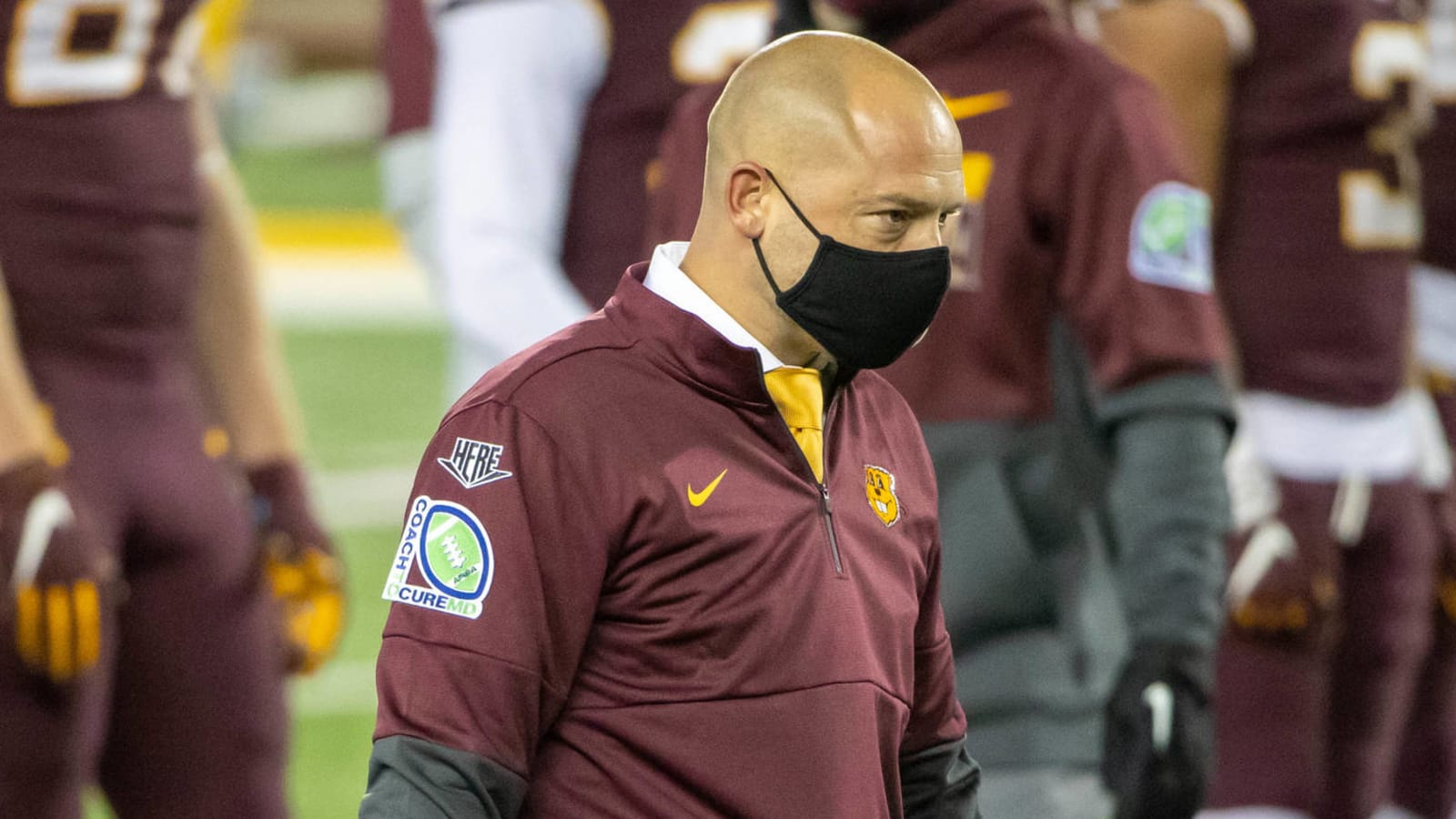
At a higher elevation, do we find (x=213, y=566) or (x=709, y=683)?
(x=709, y=683)

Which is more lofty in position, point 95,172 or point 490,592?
point 95,172

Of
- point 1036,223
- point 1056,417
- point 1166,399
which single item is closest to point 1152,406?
point 1166,399

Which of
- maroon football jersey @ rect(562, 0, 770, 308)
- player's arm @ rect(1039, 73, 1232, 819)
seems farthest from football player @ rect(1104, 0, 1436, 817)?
player's arm @ rect(1039, 73, 1232, 819)

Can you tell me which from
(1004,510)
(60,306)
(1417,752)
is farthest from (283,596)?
(1417,752)

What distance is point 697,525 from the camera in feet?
6.52

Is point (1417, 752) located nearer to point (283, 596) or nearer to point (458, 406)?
point (283, 596)

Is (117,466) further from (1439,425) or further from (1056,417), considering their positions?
(1439,425)

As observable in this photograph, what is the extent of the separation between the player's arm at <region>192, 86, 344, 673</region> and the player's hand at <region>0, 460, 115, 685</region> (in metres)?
0.61

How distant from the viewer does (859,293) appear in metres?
2.06

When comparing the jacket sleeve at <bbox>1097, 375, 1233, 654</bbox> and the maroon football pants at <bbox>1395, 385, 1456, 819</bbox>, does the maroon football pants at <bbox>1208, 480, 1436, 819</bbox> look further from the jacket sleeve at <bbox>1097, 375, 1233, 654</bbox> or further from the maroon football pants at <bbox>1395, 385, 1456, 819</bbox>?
the jacket sleeve at <bbox>1097, 375, 1233, 654</bbox>

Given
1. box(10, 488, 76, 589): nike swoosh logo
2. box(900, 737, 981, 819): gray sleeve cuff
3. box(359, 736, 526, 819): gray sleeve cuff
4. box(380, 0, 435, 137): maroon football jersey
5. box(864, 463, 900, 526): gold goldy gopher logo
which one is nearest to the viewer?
box(359, 736, 526, 819): gray sleeve cuff

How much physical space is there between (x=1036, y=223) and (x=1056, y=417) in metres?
0.24

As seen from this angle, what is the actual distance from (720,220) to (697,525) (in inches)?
11.1

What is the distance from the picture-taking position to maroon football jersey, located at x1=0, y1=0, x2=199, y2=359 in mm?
3395
